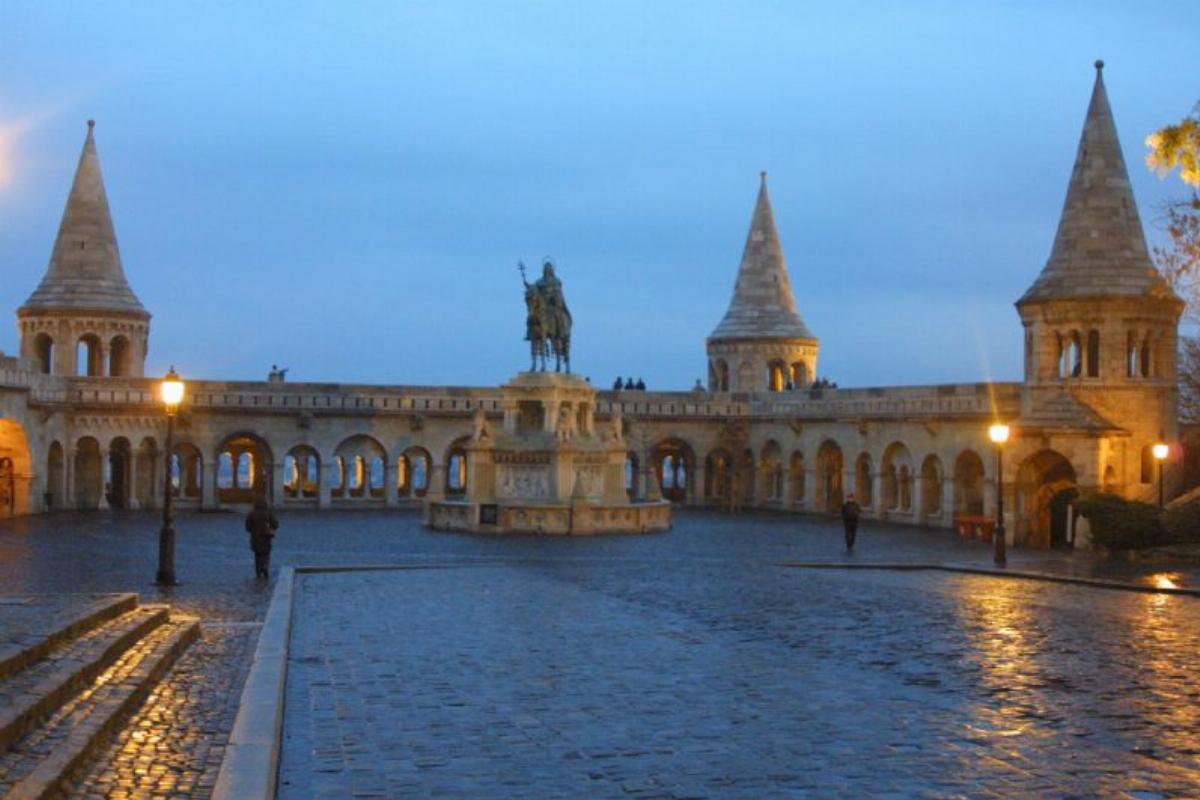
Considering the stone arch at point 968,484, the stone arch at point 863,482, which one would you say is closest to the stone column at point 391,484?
the stone arch at point 863,482

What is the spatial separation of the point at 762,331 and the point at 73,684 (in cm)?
4649

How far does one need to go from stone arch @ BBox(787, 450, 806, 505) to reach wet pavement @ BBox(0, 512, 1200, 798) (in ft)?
86.6

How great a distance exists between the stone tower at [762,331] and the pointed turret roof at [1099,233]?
65.5 ft

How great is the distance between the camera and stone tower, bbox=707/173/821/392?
5581cm

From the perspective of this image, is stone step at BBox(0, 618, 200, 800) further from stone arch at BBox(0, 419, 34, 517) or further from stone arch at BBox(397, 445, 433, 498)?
stone arch at BBox(397, 445, 433, 498)

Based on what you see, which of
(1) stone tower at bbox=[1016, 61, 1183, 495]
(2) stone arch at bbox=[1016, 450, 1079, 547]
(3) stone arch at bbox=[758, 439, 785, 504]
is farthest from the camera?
(3) stone arch at bbox=[758, 439, 785, 504]

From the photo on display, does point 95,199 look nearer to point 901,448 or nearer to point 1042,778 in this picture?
point 901,448

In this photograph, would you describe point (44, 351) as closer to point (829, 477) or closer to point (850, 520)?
point (829, 477)

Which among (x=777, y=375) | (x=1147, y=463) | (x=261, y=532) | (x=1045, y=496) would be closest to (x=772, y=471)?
(x=777, y=375)

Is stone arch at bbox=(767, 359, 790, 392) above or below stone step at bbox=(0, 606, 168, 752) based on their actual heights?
above

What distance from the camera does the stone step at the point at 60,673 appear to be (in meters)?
8.94

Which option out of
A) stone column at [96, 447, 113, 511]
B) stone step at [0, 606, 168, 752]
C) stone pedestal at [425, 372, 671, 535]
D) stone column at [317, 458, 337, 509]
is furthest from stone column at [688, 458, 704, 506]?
stone step at [0, 606, 168, 752]

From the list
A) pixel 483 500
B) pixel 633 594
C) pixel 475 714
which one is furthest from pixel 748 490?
pixel 475 714

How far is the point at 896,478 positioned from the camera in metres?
45.2
